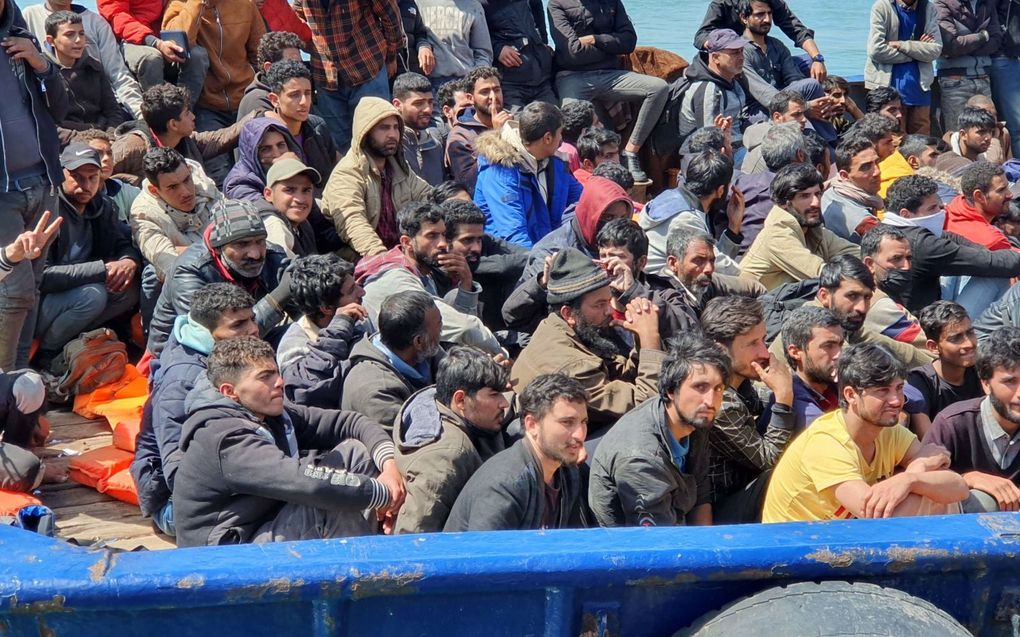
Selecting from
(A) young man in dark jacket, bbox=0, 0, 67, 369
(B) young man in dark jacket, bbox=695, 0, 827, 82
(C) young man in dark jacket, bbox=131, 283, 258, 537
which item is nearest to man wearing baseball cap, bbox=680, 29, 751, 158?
(B) young man in dark jacket, bbox=695, 0, 827, 82

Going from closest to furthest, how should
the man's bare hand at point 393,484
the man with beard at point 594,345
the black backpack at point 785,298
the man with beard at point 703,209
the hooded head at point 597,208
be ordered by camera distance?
the man's bare hand at point 393,484 → the man with beard at point 594,345 → the black backpack at point 785,298 → the hooded head at point 597,208 → the man with beard at point 703,209

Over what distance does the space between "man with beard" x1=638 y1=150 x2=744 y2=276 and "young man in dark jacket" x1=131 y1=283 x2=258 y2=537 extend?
254 centimetres

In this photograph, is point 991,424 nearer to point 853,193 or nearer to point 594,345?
point 594,345

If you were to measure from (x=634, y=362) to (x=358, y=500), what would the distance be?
72.3 inches

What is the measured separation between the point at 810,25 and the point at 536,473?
719 inches

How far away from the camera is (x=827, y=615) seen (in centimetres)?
305

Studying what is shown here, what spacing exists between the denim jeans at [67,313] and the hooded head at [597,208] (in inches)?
99.8

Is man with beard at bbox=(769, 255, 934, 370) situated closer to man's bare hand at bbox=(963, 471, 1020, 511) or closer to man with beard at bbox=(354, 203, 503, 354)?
man's bare hand at bbox=(963, 471, 1020, 511)

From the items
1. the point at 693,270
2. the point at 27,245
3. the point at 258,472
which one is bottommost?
the point at 693,270

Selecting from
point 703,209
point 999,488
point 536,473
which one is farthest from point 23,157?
point 999,488

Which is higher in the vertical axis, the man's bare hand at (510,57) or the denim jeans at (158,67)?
the denim jeans at (158,67)

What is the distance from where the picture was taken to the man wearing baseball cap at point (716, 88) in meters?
9.46

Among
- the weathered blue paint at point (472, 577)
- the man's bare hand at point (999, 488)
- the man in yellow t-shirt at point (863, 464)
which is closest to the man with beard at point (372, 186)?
the man in yellow t-shirt at point (863, 464)

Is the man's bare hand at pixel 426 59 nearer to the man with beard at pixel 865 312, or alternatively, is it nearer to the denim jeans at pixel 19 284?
the denim jeans at pixel 19 284
